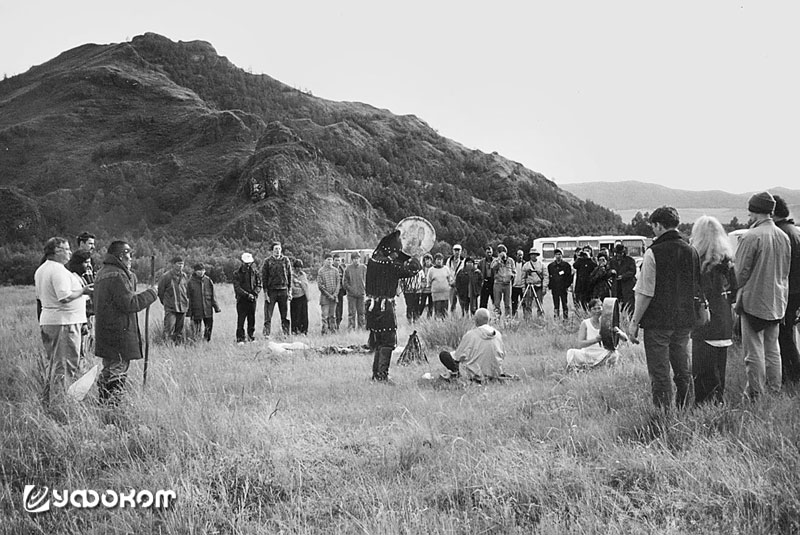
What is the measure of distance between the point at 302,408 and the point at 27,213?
4671cm

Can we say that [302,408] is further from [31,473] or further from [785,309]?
[785,309]

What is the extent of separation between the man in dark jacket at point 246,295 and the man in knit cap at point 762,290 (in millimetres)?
9246

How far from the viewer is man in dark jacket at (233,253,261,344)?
1294cm

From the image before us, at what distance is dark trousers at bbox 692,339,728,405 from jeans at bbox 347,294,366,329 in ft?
31.0

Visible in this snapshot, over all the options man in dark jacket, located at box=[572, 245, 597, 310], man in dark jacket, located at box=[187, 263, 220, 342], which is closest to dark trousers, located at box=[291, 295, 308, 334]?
man in dark jacket, located at box=[187, 263, 220, 342]

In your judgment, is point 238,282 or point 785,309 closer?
point 785,309

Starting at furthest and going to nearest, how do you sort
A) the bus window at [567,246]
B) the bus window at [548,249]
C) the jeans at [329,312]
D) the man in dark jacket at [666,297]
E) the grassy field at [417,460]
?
the bus window at [567,246], the bus window at [548,249], the jeans at [329,312], the man in dark jacket at [666,297], the grassy field at [417,460]

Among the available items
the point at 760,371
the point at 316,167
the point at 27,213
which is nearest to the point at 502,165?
the point at 316,167

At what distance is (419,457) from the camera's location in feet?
17.5

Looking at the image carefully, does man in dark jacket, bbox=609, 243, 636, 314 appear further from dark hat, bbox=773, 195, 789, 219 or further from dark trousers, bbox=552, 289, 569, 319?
dark hat, bbox=773, 195, 789, 219

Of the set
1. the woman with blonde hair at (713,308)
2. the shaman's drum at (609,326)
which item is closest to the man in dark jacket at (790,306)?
the woman with blonde hair at (713,308)

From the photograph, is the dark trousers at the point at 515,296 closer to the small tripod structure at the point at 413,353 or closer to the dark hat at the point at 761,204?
the small tripod structure at the point at 413,353

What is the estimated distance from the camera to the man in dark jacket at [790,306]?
20.1 feet

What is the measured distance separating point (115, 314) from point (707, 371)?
5556mm
